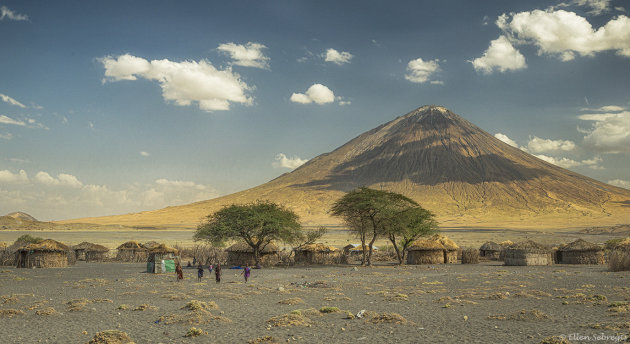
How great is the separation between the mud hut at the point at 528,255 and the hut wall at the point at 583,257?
234 cm

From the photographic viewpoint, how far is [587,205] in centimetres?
17012

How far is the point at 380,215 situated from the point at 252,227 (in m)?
11.8

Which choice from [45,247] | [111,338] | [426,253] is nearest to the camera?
[111,338]

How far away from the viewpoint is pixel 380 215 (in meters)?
45.2

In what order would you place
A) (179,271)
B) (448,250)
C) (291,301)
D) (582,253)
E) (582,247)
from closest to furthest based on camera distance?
(291,301), (179,271), (582,247), (582,253), (448,250)

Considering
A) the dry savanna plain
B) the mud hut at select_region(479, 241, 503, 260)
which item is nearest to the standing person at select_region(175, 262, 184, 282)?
the dry savanna plain

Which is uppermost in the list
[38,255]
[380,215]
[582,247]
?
[380,215]

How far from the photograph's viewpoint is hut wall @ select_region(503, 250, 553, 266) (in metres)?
43.2

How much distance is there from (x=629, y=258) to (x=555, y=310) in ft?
71.0

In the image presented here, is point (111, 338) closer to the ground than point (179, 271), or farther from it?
farther from it

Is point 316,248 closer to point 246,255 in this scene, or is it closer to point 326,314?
point 246,255

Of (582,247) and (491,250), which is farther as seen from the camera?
(491,250)

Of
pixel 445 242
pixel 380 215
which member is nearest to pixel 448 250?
pixel 445 242

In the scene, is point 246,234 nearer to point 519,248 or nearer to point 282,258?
point 282,258
